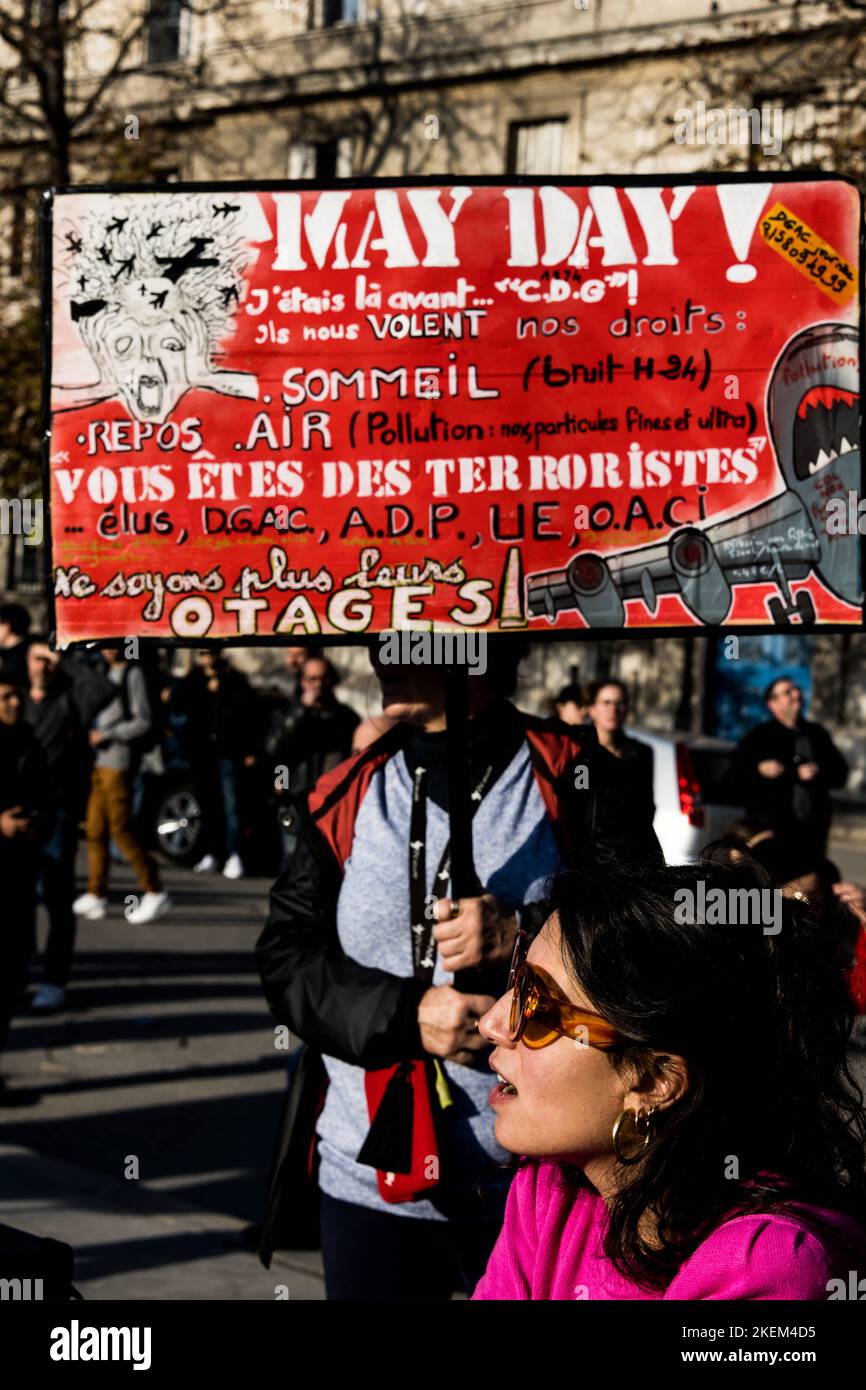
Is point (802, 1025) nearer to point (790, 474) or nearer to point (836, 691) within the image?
point (790, 474)

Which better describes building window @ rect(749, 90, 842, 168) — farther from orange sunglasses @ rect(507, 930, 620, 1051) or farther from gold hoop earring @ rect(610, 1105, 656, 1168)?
gold hoop earring @ rect(610, 1105, 656, 1168)

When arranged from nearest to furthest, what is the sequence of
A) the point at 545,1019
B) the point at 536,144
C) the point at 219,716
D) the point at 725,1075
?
the point at 725,1075 < the point at 545,1019 < the point at 219,716 < the point at 536,144

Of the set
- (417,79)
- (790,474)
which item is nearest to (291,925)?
(790,474)

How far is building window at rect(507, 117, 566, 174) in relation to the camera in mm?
25109

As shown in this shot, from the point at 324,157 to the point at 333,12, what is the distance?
234cm

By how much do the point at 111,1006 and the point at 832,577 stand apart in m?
6.62

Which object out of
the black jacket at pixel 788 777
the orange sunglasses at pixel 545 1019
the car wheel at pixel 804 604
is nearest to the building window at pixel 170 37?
the black jacket at pixel 788 777

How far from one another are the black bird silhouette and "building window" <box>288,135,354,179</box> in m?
24.9

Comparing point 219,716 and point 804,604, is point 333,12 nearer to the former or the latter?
point 219,716

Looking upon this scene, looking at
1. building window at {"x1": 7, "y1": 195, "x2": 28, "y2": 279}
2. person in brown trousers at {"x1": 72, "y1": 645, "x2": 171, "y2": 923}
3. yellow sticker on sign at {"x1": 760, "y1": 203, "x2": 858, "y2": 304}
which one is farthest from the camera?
building window at {"x1": 7, "y1": 195, "x2": 28, "y2": 279}

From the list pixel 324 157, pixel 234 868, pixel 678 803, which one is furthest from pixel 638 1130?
pixel 324 157

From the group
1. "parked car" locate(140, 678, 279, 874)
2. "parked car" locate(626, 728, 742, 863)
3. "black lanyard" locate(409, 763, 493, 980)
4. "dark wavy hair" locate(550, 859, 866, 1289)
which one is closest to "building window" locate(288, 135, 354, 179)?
"parked car" locate(140, 678, 279, 874)

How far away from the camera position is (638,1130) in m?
1.88

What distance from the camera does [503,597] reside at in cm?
294
